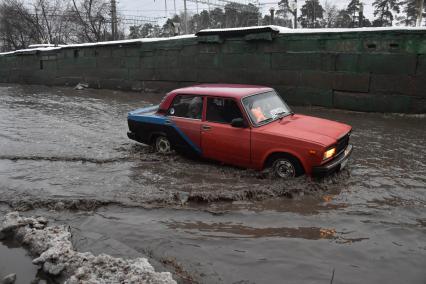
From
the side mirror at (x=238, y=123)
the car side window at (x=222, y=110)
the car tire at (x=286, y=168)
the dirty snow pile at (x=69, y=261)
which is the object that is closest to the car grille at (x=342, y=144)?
the car tire at (x=286, y=168)

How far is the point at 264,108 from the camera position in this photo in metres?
6.92

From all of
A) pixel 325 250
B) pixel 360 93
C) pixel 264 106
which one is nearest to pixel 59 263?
pixel 325 250

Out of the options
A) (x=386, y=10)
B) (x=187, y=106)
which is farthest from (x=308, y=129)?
(x=386, y=10)

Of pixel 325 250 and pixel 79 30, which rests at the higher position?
pixel 79 30

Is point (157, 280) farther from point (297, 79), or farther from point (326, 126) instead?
point (297, 79)

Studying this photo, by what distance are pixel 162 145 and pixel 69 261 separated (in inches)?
148

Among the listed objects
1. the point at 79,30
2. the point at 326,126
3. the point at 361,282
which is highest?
the point at 79,30

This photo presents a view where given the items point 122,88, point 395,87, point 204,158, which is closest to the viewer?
point 204,158

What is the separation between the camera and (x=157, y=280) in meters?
3.97

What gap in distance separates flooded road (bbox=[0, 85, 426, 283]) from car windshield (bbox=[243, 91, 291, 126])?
90 cm

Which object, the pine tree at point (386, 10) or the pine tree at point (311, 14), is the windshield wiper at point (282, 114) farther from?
the pine tree at point (311, 14)

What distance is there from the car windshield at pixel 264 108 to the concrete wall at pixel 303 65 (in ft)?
17.8

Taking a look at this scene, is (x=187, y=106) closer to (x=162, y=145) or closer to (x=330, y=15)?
(x=162, y=145)

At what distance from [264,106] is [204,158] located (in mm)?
1380
